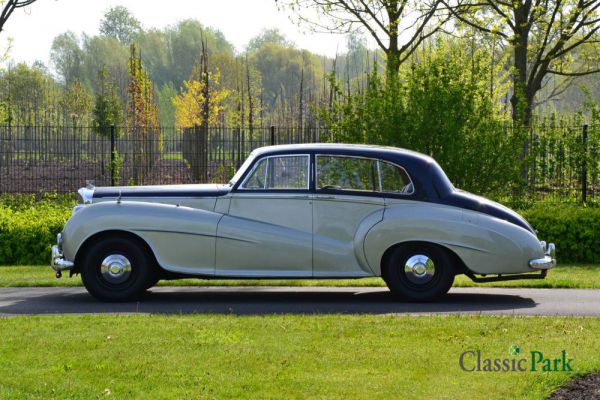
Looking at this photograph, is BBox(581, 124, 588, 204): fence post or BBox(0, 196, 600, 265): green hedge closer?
BBox(0, 196, 600, 265): green hedge

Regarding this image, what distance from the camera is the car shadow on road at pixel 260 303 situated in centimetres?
998

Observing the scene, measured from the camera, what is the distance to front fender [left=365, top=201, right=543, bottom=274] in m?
10.4

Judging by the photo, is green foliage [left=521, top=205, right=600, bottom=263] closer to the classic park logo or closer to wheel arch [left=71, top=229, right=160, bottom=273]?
wheel arch [left=71, top=229, right=160, bottom=273]

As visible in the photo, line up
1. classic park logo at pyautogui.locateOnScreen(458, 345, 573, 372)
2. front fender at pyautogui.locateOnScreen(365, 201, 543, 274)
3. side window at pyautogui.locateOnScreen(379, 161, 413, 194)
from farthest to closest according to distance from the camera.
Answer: side window at pyautogui.locateOnScreen(379, 161, 413, 194) → front fender at pyautogui.locateOnScreen(365, 201, 543, 274) → classic park logo at pyautogui.locateOnScreen(458, 345, 573, 372)

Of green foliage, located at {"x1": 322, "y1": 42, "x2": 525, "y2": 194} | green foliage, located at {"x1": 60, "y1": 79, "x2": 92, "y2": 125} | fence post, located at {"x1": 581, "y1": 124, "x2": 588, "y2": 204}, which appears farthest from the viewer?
green foliage, located at {"x1": 60, "y1": 79, "x2": 92, "y2": 125}

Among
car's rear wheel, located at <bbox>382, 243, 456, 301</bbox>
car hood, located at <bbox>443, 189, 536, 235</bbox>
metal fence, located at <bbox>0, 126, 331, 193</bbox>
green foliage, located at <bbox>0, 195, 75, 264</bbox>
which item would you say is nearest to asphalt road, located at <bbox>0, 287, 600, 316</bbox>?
car's rear wheel, located at <bbox>382, 243, 456, 301</bbox>

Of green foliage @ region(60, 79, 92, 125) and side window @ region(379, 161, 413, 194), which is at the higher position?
green foliage @ region(60, 79, 92, 125)

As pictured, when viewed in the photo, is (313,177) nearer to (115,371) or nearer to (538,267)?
(538,267)

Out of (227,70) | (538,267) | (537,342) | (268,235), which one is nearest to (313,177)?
(268,235)

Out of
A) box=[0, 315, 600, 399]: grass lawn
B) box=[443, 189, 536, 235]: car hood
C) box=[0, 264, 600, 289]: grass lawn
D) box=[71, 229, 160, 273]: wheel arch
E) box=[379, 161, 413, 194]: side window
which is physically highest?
box=[379, 161, 413, 194]: side window

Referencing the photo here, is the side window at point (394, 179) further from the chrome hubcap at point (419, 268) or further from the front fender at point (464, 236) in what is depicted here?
the chrome hubcap at point (419, 268)

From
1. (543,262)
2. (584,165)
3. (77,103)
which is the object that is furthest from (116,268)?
(77,103)

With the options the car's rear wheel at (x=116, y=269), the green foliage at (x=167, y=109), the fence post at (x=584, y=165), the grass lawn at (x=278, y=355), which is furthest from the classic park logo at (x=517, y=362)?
the green foliage at (x=167, y=109)

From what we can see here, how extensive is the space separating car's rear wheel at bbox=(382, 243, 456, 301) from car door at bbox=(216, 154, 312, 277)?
97cm
